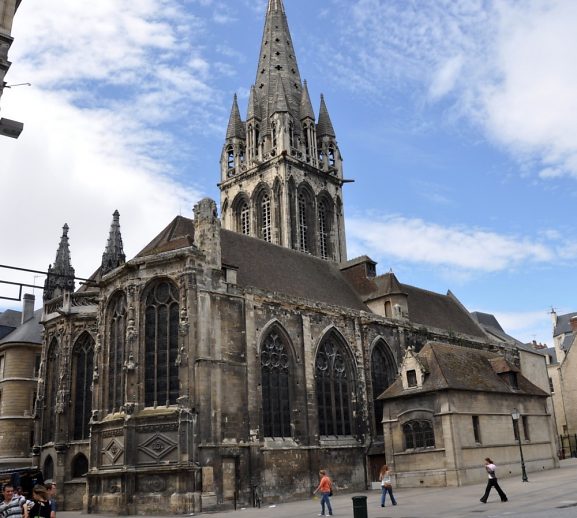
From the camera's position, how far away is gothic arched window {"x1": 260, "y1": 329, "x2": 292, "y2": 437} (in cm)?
3003

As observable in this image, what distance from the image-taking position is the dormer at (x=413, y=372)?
30.6 m

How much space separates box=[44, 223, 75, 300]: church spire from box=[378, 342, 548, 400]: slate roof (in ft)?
66.9

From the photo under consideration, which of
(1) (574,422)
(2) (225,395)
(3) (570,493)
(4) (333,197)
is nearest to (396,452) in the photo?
(2) (225,395)

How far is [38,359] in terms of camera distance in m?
42.5

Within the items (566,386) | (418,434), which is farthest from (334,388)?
(566,386)

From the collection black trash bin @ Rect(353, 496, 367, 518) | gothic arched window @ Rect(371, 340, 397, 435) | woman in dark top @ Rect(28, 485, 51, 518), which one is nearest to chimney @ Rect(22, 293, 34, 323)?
gothic arched window @ Rect(371, 340, 397, 435)

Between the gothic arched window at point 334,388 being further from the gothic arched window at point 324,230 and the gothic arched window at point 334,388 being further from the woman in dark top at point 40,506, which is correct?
the woman in dark top at point 40,506

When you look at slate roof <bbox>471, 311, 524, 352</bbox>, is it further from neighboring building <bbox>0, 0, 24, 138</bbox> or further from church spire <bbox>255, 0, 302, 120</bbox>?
neighboring building <bbox>0, 0, 24, 138</bbox>

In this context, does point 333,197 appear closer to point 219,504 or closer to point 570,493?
point 219,504

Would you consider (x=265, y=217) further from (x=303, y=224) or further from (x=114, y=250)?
(x=114, y=250)

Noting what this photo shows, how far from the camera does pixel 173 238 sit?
31.8m

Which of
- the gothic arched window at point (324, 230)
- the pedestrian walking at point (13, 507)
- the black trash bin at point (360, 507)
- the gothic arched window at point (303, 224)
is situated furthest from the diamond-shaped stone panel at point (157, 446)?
the gothic arched window at point (324, 230)

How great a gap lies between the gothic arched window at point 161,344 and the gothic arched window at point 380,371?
41.8ft

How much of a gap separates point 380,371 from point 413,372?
19.1ft
